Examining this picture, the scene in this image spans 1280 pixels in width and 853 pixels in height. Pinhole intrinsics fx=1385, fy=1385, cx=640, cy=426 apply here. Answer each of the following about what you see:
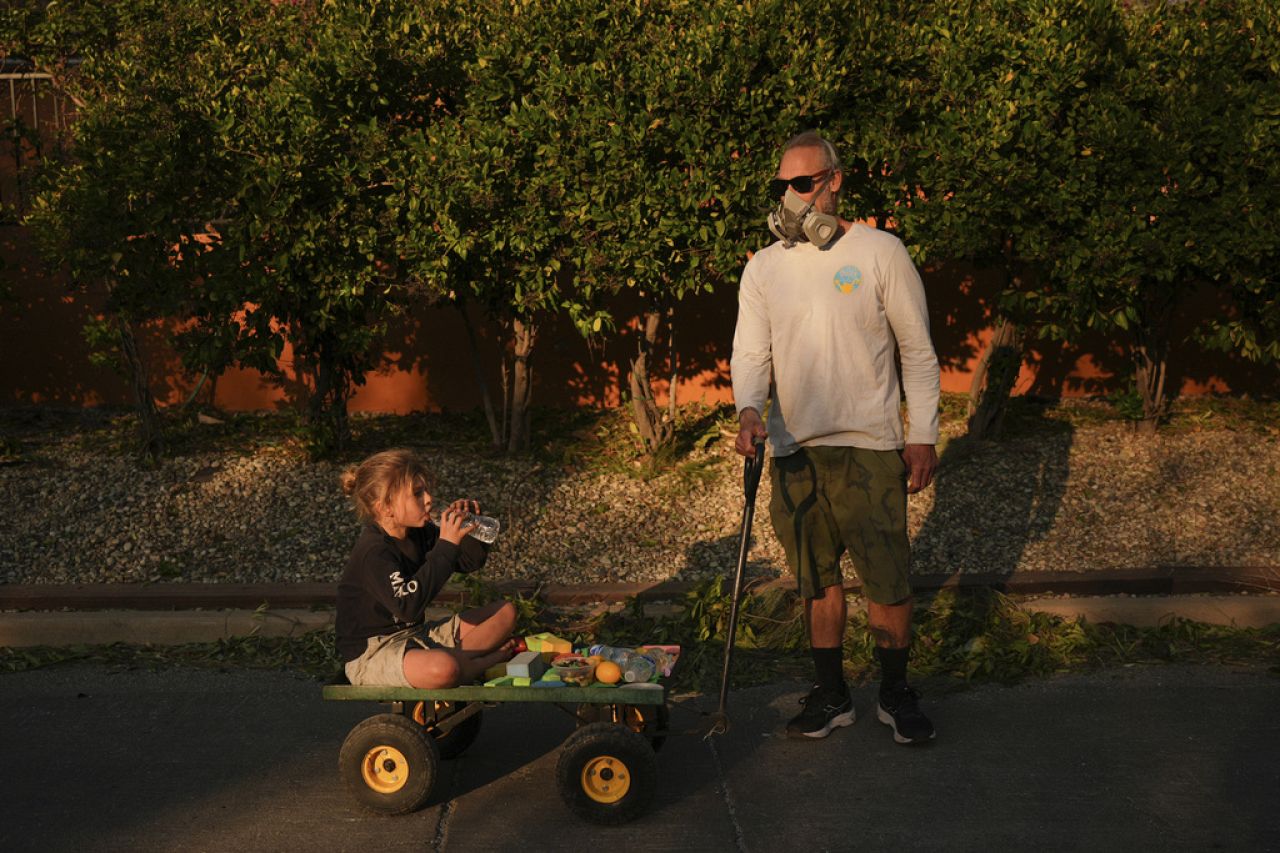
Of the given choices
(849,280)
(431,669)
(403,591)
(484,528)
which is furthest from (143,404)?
(849,280)

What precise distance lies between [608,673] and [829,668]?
1.04 meters

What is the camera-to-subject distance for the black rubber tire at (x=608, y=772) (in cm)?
430

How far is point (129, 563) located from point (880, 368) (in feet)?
13.3

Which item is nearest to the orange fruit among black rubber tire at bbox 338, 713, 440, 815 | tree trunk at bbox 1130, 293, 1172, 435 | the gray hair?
black rubber tire at bbox 338, 713, 440, 815

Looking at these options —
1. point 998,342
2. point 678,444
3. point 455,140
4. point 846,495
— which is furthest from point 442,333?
point 846,495

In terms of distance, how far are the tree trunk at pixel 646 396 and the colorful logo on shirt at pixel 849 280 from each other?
11.2 feet

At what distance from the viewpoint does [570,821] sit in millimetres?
4422

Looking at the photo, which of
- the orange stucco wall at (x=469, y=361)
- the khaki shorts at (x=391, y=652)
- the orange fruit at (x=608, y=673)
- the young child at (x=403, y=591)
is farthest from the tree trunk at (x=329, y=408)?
the orange fruit at (x=608, y=673)

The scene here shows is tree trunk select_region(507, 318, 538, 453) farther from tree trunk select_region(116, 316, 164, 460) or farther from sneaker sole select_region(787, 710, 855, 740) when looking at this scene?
sneaker sole select_region(787, 710, 855, 740)

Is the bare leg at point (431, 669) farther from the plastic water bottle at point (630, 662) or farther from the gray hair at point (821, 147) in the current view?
the gray hair at point (821, 147)

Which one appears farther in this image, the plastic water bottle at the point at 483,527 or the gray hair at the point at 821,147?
the gray hair at the point at 821,147

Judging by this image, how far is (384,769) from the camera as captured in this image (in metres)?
4.45

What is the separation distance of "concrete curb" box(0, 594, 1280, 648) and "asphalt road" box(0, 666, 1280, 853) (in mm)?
395

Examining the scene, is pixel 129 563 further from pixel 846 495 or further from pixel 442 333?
pixel 846 495
